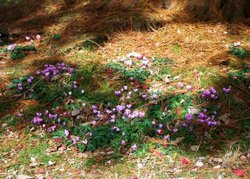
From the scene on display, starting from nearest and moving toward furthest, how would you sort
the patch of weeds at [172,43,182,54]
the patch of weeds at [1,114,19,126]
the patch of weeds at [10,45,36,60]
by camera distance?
the patch of weeds at [1,114,19,126]
the patch of weeds at [172,43,182,54]
the patch of weeds at [10,45,36,60]

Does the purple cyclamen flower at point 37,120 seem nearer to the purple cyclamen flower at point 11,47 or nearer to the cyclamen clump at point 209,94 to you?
the cyclamen clump at point 209,94

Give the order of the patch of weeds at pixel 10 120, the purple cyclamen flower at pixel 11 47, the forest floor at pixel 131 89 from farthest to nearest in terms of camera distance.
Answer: the purple cyclamen flower at pixel 11 47 < the patch of weeds at pixel 10 120 < the forest floor at pixel 131 89

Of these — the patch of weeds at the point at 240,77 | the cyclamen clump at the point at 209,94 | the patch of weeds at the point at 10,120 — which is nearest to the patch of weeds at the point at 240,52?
the patch of weeds at the point at 240,77

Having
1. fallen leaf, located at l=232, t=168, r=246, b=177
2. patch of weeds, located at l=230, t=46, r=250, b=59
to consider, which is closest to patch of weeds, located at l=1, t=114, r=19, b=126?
fallen leaf, located at l=232, t=168, r=246, b=177

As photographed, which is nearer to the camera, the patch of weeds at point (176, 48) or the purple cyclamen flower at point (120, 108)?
the purple cyclamen flower at point (120, 108)

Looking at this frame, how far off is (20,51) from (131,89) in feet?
6.72

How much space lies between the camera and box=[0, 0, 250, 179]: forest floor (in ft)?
11.6

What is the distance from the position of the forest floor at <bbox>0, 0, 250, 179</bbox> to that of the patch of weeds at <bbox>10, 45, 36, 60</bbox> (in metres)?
0.02

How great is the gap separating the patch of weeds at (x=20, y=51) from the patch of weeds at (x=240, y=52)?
2769 mm

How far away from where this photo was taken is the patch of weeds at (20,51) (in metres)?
5.46

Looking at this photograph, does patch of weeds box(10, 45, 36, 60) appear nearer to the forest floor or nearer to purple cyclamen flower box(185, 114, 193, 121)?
the forest floor

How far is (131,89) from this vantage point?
4371mm

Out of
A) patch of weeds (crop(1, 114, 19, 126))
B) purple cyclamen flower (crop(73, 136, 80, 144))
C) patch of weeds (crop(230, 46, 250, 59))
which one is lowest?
patch of weeds (crop(1, 114, 19, 126))

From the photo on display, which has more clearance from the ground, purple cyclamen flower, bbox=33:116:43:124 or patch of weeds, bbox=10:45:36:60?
Result: patch of weeds, bbox=10:45:36:60
